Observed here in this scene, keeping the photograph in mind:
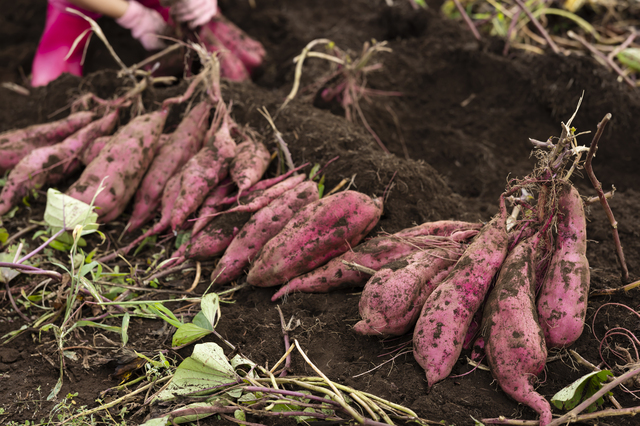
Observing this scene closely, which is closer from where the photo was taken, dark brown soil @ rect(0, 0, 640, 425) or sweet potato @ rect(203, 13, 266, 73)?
dark brown soil @ rect(0, 0, 640, 425)

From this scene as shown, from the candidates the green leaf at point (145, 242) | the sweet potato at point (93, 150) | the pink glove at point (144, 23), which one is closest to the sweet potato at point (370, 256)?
the green leaf at point (145, 242)

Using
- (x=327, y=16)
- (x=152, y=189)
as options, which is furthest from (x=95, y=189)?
(x=327, y=16)

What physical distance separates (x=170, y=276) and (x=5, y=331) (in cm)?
52

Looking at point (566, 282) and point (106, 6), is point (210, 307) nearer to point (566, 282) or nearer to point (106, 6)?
point (566, 282)

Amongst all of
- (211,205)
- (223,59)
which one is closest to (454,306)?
(211,205)

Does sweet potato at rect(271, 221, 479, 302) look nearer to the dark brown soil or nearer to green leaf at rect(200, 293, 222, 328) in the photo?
the dark brown soil

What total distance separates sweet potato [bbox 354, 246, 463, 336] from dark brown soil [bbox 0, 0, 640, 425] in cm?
8

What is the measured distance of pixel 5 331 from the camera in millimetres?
1457

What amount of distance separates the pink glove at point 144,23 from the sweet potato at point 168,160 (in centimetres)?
85

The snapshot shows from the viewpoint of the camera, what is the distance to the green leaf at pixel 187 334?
52.2 inches

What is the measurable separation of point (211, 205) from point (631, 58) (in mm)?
2598

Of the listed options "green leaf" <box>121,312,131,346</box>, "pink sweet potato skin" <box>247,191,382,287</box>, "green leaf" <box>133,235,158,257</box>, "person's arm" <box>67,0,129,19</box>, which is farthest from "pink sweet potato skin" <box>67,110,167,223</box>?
"person's arm" <box>67,0,129,19</box>

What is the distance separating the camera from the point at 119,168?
6.20ft

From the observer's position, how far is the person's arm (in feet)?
8.13
